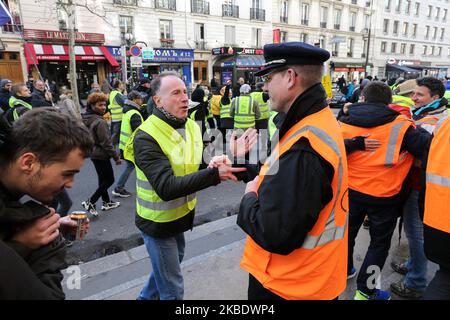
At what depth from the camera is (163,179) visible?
2008 mm

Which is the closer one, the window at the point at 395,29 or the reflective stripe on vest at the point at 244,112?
the reflective stripe on vest at the point at 244,112

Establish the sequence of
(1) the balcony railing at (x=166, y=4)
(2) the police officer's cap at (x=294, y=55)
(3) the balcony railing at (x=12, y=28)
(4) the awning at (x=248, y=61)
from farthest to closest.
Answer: (4) the awning at (x=248, y=61) → (1) the balcony railing at (x=166, y=4) → (3) the balcony railing at (x=12, y=28) → (2) the police officer's cap at (x=294, y=55)

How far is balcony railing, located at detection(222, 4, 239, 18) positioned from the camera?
84.3ft

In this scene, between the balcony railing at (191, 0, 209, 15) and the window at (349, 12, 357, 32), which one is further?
the window at (349, 12, 357, 32)

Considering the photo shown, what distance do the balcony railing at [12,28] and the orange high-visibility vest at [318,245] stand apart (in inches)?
837

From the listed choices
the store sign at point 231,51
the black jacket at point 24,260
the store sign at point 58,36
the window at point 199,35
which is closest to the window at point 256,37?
the store sign at point 231,51

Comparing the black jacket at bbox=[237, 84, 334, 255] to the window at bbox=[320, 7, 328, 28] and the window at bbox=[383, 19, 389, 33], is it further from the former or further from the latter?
the window at bbox=[383, 19, 389, 33]

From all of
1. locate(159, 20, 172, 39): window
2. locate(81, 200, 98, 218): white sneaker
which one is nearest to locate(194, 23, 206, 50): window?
locate(159, 20, 172, 39): window

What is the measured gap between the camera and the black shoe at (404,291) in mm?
2871

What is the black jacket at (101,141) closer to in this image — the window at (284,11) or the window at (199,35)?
the window at (199,35)

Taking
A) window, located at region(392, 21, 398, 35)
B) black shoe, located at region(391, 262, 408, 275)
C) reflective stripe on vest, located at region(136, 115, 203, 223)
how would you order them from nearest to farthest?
1. reflective stripe on vest, located at region(136, 115, 203, 223)
2. black shoe, located at region(391, 262, 408, 275)
3. window, located at region(392, 21, 398, 35)

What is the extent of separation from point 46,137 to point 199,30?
26.2 meters

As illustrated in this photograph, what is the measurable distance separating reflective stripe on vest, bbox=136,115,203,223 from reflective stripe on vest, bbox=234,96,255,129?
4.97m
